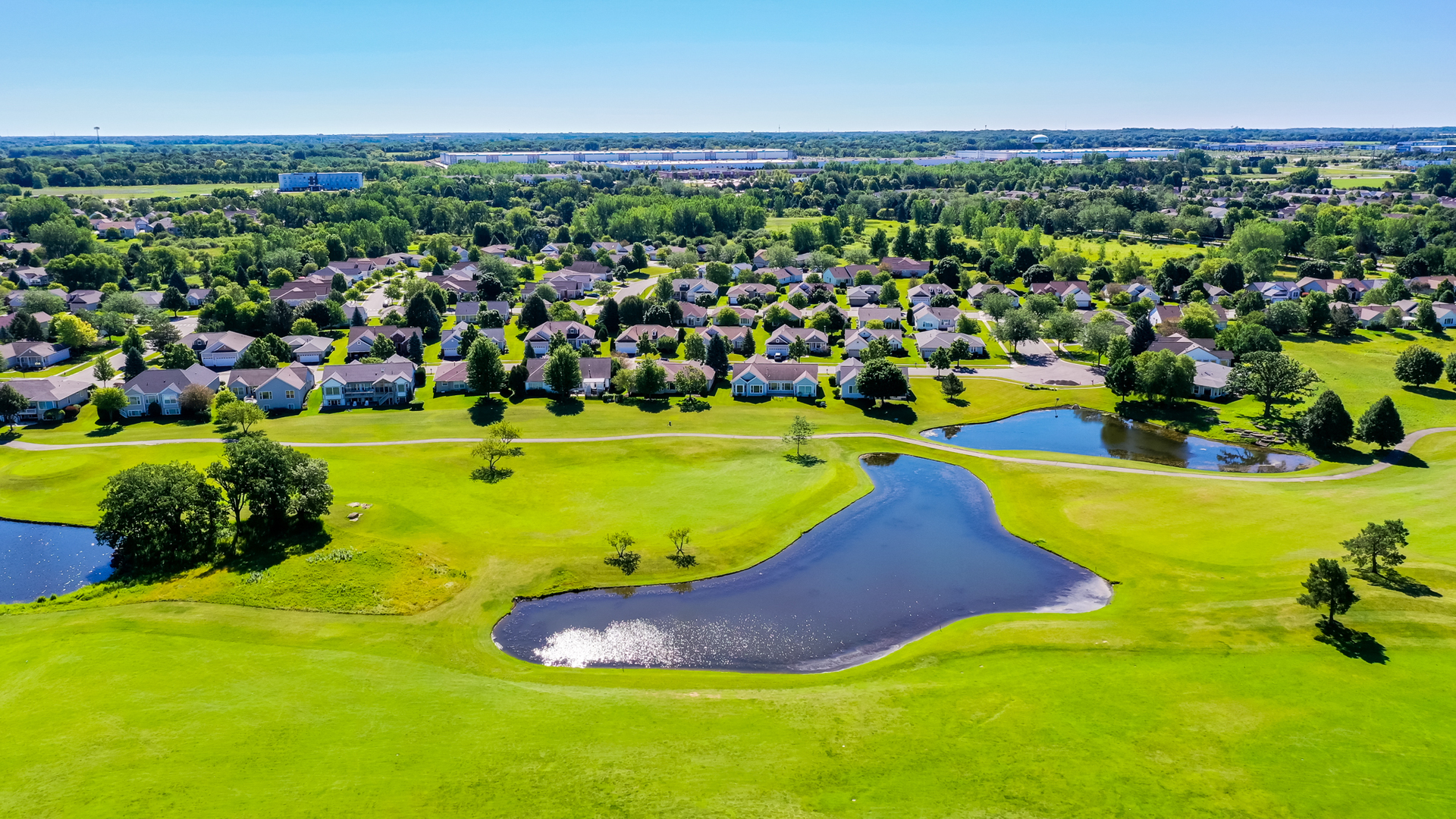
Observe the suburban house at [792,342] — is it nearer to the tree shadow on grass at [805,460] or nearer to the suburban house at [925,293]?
the suburban house at [925,293]

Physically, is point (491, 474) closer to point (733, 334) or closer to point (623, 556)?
point (623, 556)

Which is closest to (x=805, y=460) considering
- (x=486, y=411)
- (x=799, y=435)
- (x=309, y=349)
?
(x=799, y=435)

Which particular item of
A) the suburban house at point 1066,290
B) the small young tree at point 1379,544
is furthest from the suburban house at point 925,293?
the small young tree at point 1379,544

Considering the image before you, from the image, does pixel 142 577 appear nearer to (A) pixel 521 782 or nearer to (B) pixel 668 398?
(A) pixel 521 782

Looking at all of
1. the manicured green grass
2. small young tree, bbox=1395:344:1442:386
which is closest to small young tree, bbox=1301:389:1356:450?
the manicured green grass

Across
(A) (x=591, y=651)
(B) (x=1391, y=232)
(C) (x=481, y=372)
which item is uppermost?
(B) (x=1391, y=232)

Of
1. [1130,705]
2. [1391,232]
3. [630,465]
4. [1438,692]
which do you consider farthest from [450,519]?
[1391,232]
